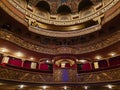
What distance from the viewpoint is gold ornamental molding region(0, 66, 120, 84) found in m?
6.68

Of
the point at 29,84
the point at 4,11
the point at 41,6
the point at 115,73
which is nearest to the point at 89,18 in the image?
the point at 41,6

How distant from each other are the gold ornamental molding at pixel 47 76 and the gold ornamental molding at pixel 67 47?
7.62 ft

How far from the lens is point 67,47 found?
9.94 metres

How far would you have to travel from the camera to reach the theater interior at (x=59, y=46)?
7.17 m

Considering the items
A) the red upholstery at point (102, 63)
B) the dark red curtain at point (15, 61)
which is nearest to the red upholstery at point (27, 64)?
the dark red curtain at point (15, 61)

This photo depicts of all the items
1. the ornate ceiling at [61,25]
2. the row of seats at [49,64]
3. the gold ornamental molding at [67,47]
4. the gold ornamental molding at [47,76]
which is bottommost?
the gold ornamental molding at [47,76]

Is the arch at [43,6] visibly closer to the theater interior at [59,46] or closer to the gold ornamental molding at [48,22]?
the theater interior at [59,46]

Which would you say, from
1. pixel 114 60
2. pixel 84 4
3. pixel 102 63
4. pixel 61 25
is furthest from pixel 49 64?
pixel 84 4

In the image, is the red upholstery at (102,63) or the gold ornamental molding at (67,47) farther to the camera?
the red upholstery at (102,63)

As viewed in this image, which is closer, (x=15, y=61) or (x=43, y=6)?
(x=15, y=61)

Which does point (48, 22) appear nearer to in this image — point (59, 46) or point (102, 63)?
point (59, 46)

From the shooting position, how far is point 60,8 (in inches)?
573

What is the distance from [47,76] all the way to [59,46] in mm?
4374

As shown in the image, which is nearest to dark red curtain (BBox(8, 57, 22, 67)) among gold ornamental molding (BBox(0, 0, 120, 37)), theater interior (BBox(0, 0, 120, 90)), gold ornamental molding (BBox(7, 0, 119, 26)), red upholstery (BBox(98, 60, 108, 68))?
theater interior (BBox(0, 0, 120, 90))
